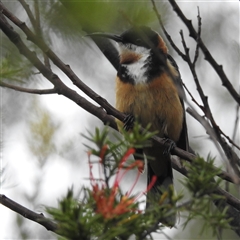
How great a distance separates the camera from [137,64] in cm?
471

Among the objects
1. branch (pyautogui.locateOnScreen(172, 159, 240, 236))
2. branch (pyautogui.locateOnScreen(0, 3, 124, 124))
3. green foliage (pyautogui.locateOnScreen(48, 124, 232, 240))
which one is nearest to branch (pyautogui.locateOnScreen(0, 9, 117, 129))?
branch (pyautogui.locateOnScreen(0, 3, 124, 124))

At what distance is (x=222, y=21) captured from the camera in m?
7.33

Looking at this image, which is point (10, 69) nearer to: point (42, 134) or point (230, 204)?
point (230, 204)

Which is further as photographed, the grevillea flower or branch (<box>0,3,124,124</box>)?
branch (<box>0,3,124,124</box>)

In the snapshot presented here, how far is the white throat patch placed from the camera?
4.59 m

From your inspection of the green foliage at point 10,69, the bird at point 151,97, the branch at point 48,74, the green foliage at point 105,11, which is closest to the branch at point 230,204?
the bird at point 151,97

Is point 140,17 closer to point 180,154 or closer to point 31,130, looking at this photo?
point 180,154

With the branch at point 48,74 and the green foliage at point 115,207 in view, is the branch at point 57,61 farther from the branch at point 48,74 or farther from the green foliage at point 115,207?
the green foliage at point 115,207

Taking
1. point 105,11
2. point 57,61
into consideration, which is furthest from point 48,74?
point 105,11

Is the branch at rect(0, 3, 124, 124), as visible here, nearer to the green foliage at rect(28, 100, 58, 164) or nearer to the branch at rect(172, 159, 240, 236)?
the branch at rect(172, 159, 240, 236)

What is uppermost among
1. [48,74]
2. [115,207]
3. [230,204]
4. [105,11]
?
[48,74]

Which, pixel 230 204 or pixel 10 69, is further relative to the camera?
pixel 230 204

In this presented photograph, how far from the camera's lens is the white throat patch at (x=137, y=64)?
459 cm

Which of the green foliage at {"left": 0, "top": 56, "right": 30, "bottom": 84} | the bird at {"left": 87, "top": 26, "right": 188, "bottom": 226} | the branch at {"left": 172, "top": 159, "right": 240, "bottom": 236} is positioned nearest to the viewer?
the green foliage at {"left": 0, "top": 56, "right": 30, "bottom": 84}
